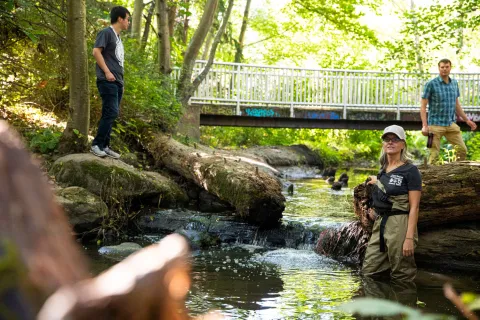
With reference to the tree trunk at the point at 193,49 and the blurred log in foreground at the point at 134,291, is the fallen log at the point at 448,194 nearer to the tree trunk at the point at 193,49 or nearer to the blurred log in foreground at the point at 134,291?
the blurred log in foreground at the point at 134,291

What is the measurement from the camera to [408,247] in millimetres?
6652

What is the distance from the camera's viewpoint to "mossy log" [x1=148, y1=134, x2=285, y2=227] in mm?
9367

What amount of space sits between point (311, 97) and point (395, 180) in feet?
50.2

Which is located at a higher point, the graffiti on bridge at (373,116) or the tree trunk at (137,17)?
the tree trunk at (137,17)

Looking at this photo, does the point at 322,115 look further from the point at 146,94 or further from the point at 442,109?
the point at 442,109

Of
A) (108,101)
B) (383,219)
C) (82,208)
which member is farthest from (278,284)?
(108,101)

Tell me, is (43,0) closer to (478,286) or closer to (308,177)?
(478,286)

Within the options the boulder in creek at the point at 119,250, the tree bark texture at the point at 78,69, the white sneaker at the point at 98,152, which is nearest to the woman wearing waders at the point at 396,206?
the boulder in creek at the point at 119,250

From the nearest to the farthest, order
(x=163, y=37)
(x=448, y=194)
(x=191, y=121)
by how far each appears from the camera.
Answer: (x=448, y=194), (x=163, y=37), (x=191, y=121)

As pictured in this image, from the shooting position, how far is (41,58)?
11.7 meters

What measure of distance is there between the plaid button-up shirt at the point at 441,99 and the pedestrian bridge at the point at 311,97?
9573mm

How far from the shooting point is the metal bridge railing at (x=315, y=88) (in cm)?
2062

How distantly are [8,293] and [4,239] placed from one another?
0.07 meters

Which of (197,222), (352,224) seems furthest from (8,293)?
(197,222)
